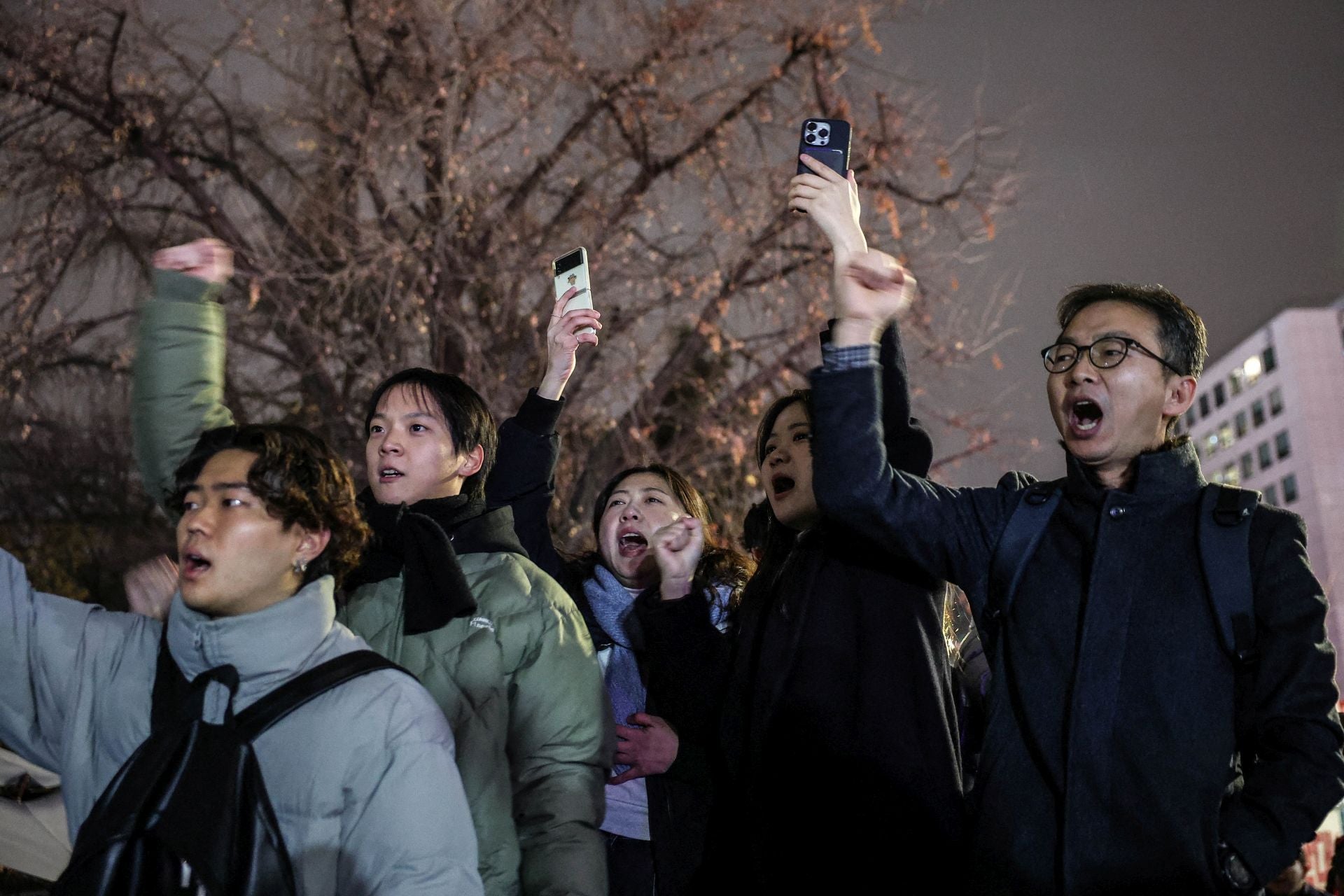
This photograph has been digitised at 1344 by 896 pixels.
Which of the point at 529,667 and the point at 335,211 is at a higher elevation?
the point at 335,211

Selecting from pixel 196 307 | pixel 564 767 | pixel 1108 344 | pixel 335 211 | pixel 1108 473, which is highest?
pixel 335 211

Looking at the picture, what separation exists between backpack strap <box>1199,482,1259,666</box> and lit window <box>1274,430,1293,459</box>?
75337 mm

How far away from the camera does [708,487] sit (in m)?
9.77

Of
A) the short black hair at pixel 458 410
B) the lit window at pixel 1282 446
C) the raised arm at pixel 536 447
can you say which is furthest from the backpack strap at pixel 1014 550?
the lit window at pixel 1282 446

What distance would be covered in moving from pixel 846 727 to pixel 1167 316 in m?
1.17

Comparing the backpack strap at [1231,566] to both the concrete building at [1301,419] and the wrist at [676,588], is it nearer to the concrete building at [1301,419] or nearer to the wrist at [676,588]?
the wrist at [676,588]

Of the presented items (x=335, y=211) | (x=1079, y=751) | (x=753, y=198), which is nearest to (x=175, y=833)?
(x=1079, y=751)

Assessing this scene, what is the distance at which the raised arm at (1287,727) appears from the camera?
2.12 metres

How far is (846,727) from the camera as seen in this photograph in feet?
8.70

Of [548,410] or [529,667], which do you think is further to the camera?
[548,410]

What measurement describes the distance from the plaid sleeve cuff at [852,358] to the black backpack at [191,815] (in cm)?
116

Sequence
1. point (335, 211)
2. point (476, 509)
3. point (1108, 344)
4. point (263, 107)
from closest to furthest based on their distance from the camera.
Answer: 1. point (1108, 344)
2. point (476, 509)
3. point (335, 211)
4. point (263, 107)

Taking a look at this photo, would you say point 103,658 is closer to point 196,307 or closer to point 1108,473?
point 196,307

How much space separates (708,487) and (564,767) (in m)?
7.08
